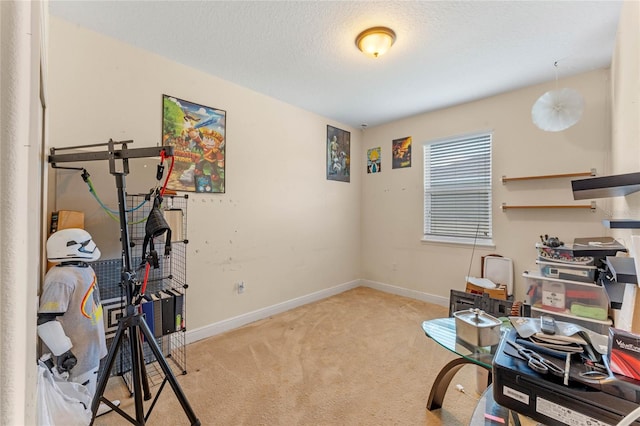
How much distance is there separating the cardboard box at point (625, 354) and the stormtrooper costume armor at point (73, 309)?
2.22 m

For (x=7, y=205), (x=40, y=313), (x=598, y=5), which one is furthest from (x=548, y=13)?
(x=40, y=313)

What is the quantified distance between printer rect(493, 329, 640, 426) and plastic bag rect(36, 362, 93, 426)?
1.68 m

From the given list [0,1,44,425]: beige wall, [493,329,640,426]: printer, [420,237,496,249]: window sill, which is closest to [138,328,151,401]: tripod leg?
[0,1,44,425]: beige wall

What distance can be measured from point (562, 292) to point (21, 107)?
337 centimetres

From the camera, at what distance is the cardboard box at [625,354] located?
737 millimetres

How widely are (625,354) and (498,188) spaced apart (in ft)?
9.69

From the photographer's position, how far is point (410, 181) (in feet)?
13.4

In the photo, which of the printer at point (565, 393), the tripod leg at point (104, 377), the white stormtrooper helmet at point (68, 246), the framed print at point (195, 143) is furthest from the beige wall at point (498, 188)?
the white stormtrooper helmet at point (68, 246)

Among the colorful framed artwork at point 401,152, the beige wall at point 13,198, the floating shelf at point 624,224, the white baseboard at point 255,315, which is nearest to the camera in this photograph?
the beige wall at point 13,198

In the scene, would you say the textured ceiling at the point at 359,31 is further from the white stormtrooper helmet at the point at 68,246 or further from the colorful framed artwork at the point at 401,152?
the white stormtrooper helmet at the point at 68,246

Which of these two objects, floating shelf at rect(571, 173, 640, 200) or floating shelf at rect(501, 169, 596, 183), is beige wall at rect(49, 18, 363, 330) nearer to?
floating shelf at rect(501, 169, 596, 183)

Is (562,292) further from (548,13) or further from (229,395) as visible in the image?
(229,395)

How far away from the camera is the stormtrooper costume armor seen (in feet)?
4.81

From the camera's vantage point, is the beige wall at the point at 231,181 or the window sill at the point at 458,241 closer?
the beige wall at the point at 231,181
